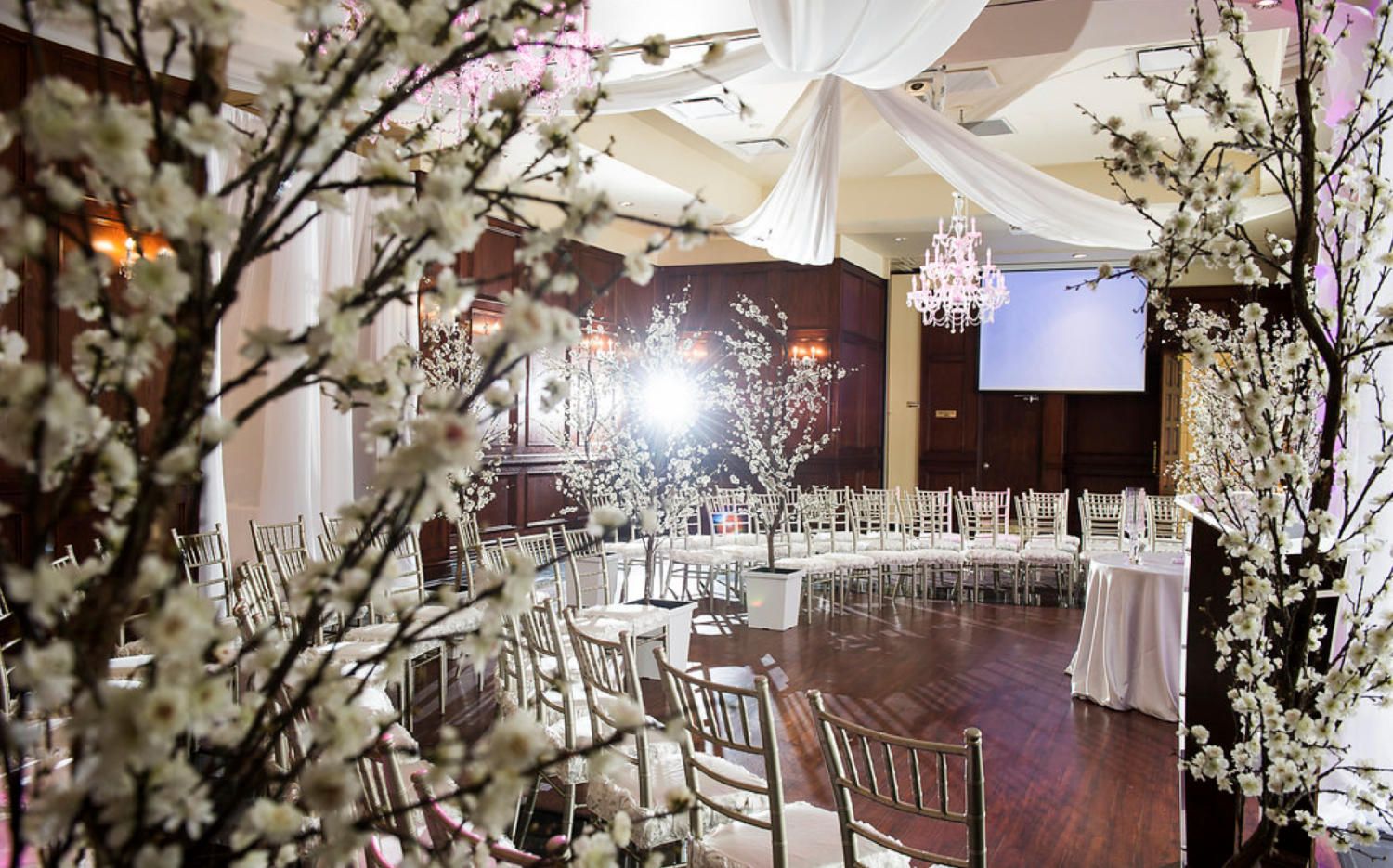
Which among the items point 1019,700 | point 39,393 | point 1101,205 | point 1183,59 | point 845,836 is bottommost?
point 1019,700

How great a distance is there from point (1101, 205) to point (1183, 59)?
312 cm

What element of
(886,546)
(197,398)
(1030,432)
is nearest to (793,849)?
(197,398)

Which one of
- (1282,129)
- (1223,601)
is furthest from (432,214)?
(1223,601)

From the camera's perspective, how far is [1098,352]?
12.6 m

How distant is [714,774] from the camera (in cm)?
250

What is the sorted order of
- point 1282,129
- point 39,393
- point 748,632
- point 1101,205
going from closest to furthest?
point 39,393 → point 1282,129 → point 1101,205 → point 748,632

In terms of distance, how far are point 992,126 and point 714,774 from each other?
8.34 metres

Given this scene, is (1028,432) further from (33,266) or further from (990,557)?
(33,266)

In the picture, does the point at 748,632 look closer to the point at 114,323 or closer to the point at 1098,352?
the point at 114,323

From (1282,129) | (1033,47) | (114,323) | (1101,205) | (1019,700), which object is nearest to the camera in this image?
(114,323)

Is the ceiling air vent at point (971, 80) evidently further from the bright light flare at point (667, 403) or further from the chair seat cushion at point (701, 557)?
the chair seat cushion at point (701, 557)

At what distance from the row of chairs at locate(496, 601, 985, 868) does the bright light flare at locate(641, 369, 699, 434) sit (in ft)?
10.3

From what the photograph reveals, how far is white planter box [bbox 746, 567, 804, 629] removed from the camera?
7.16 meters

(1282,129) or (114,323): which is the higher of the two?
(1282,129)
